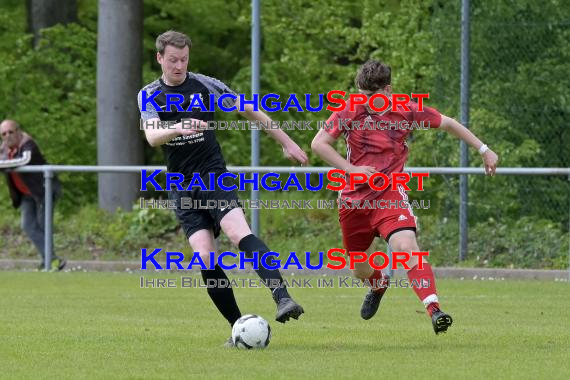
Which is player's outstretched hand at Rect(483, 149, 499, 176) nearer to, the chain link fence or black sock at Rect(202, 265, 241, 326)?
black sock at Rect(202, 265, 241, 326)

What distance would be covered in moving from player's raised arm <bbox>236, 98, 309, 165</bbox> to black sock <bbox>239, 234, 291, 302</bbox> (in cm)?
61

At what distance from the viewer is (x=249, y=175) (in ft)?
62.8

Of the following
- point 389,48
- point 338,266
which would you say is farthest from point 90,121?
point 338,266

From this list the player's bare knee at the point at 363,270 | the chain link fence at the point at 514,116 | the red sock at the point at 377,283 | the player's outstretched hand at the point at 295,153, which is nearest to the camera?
the player's outstretched hand at the point at 295,153

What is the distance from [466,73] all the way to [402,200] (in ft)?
29.9

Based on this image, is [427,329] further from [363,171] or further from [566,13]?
[566,13]

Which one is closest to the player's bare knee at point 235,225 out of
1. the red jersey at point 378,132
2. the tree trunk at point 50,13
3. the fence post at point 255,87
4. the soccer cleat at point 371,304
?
the red jersey at point 378,132

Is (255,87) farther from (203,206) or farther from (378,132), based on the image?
(203,206)

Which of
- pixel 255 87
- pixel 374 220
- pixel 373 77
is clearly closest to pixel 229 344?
pixel 374 220

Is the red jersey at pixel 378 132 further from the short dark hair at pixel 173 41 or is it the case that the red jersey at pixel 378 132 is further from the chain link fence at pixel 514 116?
the chain link fence at pixel 514 116

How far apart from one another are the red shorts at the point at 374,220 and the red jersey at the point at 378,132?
107 mm

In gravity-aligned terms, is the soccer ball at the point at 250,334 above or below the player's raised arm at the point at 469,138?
below

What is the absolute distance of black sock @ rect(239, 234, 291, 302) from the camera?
8.91 m

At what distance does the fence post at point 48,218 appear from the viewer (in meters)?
18.4
